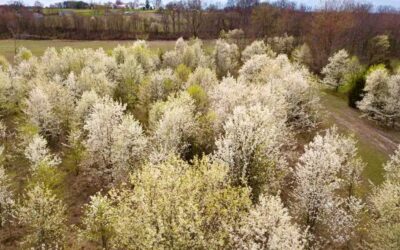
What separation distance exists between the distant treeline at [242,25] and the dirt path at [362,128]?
33972mm

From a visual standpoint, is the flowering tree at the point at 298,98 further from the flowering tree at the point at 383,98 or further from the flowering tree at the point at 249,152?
the flowering tree at the point at 249,152

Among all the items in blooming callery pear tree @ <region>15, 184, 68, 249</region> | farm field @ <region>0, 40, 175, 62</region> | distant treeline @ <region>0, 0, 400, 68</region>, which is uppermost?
distant treeline @ <region>0, 0, 400, 68</region>

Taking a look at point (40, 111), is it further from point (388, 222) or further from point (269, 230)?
point (388, 222)

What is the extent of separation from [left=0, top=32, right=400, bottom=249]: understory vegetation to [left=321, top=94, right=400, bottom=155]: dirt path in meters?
2.85

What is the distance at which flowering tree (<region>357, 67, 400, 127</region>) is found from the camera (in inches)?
2837

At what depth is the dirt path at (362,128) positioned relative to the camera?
216 feet

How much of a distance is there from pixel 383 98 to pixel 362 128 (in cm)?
802

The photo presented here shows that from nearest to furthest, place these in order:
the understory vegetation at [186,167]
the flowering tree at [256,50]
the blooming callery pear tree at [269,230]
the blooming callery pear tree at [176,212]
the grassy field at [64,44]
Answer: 1. the blooming callery pear tree at [176,212]
2. the blooming callery pear tree at [269,230]
3. the understory vegetation at [186,167]
4. the flowering tree at [256,50]
5. the grassy field at [64,44]

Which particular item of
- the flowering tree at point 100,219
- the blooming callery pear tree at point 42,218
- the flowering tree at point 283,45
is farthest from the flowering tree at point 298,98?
the flowering tree at point 283,45

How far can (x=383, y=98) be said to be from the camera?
242 feet

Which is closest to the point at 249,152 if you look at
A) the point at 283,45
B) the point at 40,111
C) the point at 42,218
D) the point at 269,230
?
the point at 269,230

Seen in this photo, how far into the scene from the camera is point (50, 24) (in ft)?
508

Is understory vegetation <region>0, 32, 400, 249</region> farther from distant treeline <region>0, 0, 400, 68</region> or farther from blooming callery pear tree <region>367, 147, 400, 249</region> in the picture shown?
distant treeline <region>0, 0, 400, 68</region>

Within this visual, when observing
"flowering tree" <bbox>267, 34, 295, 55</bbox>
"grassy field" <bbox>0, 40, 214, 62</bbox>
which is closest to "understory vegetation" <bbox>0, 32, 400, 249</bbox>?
"flowering tree" <bbox>267, 34, 295, 55</bbox>
